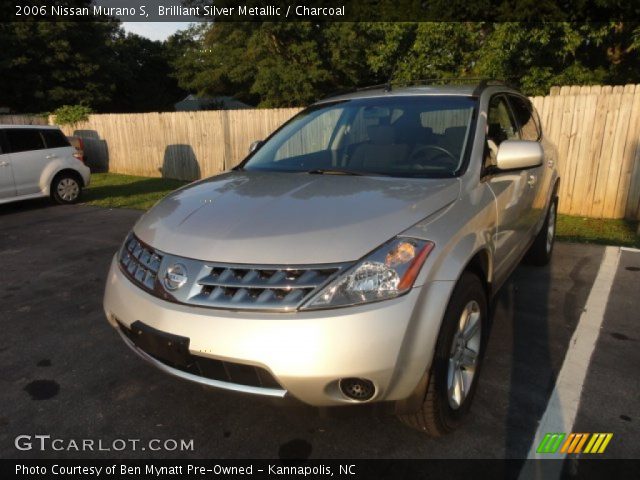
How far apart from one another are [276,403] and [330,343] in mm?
369

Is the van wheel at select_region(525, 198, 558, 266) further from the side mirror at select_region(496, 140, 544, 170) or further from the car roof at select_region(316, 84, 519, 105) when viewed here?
the side mirror at select_region(496, 140, 544, 170)

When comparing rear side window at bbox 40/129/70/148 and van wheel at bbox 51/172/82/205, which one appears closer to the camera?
rear side window at bbox 40/129/70/148

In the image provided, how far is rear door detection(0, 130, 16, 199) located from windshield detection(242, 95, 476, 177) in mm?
7005

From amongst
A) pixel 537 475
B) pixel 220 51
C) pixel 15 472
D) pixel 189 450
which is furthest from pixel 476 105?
pixel 220 51

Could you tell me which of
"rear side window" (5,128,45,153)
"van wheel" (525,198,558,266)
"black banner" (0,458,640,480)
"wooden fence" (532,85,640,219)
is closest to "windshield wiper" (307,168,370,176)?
"black banner" (0,458,640,480)

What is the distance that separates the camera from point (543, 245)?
464 cm

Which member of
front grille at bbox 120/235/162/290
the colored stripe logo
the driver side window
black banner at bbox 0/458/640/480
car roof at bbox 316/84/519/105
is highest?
car roof at bbox 316/84/519/105

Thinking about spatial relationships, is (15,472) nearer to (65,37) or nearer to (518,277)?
(518,277)

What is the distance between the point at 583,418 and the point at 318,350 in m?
1.57

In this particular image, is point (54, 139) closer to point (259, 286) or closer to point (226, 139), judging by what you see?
point (226, 139)

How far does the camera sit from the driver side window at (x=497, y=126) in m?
2.95

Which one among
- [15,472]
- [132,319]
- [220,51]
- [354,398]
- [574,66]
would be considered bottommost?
[15,472]

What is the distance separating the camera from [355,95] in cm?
370

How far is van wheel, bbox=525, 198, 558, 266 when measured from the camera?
456 cm
